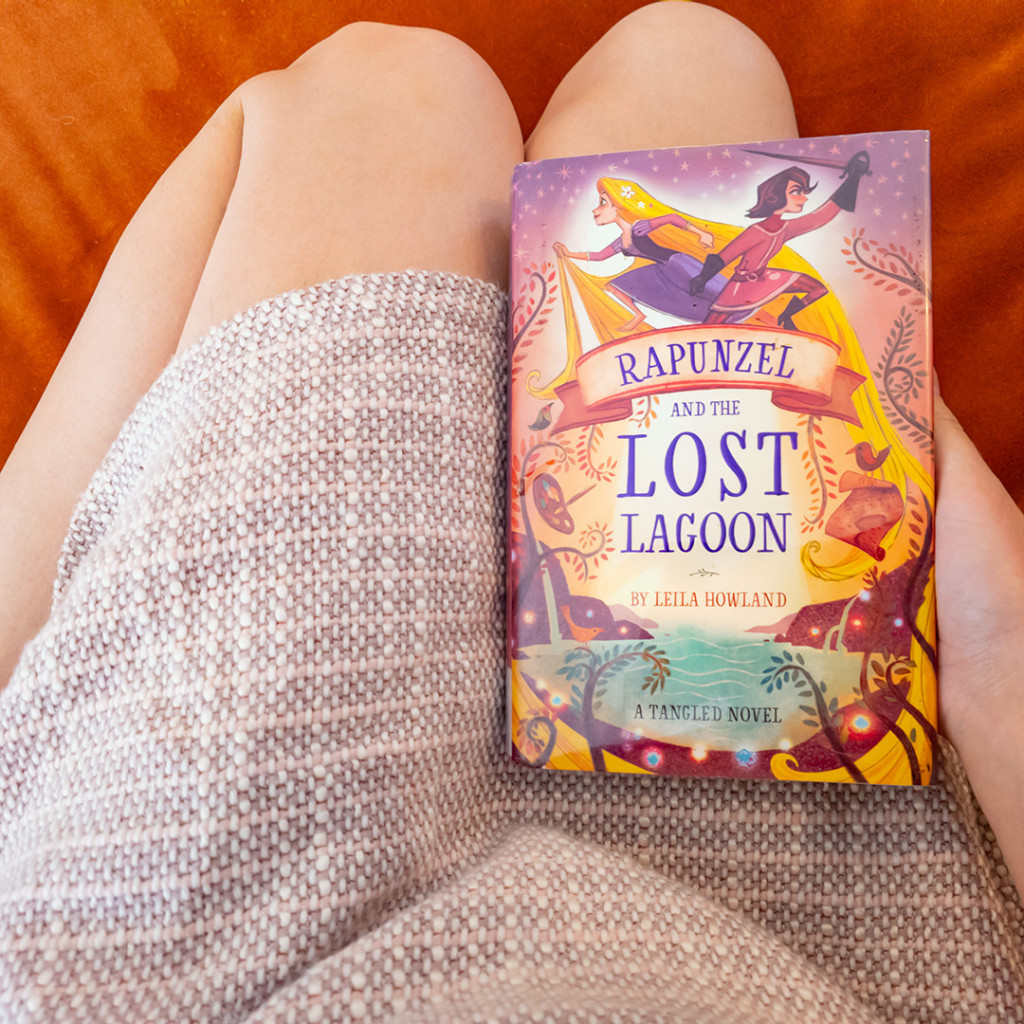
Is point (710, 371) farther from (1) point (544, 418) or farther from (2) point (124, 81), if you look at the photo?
(2) point (124, 81)

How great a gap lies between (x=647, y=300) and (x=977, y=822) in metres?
0.29

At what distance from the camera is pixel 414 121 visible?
1.52ft

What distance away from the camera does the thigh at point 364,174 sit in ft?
1.41

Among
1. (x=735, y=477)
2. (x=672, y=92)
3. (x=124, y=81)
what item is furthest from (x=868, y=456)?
(x=124, y=81)

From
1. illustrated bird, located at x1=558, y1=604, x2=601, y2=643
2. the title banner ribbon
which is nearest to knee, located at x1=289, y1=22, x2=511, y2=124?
the title banner ribbon

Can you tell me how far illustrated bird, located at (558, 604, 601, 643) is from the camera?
393mm

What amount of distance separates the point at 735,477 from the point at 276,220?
28 cm

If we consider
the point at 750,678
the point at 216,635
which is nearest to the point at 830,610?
the point at 750,678

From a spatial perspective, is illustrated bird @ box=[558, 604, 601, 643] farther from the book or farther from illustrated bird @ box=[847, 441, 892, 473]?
illustrated bird @ box=[847, 441, 892, 473]

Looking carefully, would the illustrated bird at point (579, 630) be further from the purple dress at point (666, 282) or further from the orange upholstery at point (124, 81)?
the orange upholstery at point (124, 81)

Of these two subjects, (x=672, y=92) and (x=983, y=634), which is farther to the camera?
(x=672, y=92)

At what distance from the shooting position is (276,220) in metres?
0.44

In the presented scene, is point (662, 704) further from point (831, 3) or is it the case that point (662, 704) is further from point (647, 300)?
point (831, 3)

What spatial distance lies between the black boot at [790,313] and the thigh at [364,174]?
164 mm
